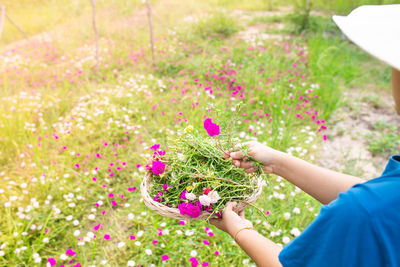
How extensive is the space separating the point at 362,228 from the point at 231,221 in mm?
596

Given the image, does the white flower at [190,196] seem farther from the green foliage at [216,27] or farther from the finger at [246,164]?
the green foliage at [216,27]

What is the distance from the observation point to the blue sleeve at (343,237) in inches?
26.0

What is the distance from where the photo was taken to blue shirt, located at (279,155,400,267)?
65 centimetres

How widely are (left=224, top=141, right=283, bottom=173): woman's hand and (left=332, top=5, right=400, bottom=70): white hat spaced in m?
0.61

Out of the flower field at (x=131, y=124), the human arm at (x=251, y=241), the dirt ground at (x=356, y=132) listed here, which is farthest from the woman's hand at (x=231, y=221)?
the dirt ground at (x=356, y=132)

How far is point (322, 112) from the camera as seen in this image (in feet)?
10.2

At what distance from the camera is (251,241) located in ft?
3.52

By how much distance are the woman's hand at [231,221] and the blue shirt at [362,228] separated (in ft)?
1.40

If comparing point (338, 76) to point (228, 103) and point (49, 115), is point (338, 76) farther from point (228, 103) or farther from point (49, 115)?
point (49, 115)

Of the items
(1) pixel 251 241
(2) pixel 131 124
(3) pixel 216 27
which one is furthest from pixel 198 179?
(3) pixel 216 27

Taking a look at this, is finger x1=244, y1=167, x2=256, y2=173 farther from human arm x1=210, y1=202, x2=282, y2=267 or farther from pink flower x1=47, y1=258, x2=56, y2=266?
pink flower x1=47, y1=258, x2=56, y2=266

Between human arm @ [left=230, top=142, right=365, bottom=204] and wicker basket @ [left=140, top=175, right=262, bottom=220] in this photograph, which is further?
wicker basket @ [left=140, top=175, right=262, bottom=220]

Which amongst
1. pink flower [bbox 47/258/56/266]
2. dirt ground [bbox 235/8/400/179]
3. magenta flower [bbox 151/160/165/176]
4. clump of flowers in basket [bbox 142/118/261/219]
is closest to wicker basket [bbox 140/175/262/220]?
clump of flowers in basket [bbox 142/118/261/219]

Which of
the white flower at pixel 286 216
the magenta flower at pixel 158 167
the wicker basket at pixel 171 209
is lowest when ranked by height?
the white flower at pixel 286 216
